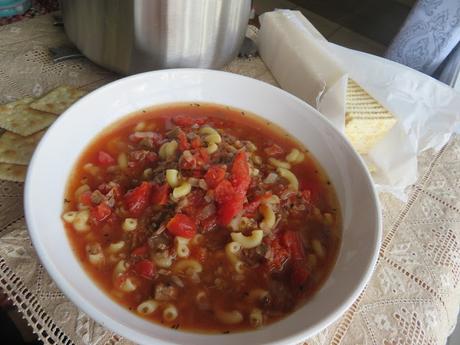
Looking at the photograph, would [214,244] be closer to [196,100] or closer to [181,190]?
[181,190]

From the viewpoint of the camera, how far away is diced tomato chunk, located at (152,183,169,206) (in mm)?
1254

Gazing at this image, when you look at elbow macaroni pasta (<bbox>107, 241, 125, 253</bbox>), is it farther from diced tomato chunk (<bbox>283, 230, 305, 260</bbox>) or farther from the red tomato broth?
diced tomato chunk (<bbox>283, 230, 305, 260</bbox>)

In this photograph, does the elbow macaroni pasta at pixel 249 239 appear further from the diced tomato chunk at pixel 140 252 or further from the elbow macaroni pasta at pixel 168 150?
the elbow macaroni pasta at pixel 168 150

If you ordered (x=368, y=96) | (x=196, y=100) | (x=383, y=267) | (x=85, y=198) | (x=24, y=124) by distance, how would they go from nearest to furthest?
(x=85, y=198) → (x=383, y=267) → (x=24, y=124) → (x=196, y=100) → (x=368, y=96)

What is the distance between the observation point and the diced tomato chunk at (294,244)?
1209 millimetres

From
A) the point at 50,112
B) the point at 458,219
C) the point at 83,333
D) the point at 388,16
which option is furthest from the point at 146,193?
the point at 388,16

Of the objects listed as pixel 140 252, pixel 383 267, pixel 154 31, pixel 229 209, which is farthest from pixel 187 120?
pixel 383 267

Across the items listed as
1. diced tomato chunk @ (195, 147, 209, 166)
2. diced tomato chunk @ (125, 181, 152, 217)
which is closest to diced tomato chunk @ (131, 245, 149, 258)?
diced tomato chunk @ (125, 181, 152, 217)

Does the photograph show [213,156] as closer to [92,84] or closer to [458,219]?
[92,84]

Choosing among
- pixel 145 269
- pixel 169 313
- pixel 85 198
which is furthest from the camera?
pixel 85 198

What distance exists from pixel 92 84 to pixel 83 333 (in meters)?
1.10

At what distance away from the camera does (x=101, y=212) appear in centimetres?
122

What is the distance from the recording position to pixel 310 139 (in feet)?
4.92

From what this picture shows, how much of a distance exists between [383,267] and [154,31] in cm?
112
